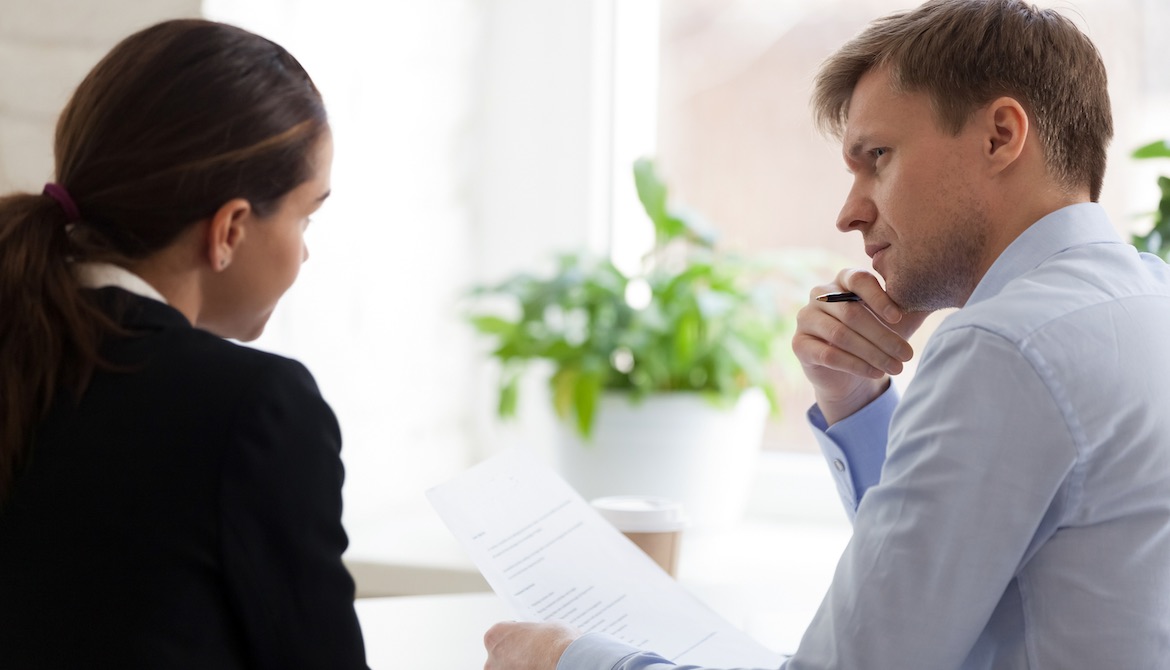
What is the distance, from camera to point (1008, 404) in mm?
763

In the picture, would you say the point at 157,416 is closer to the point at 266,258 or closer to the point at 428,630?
the point at 266,258

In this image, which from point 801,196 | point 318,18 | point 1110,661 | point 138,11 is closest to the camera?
point 1110,661

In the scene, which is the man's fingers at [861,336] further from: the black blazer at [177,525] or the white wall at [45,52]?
the white wall at [45,52]

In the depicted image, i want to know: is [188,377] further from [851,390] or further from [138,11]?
[138,11]

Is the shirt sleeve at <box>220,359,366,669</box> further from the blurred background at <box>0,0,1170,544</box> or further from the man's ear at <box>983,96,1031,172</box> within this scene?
the blurred background at <box>0,0,1170,544</box>

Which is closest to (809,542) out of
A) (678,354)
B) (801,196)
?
(678,354)

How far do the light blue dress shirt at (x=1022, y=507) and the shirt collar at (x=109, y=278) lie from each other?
1.86ft

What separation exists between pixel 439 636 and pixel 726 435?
66 centimetres

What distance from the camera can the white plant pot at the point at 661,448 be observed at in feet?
5.90

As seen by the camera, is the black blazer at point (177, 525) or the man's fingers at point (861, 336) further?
the man's fingers at point (861, 336)

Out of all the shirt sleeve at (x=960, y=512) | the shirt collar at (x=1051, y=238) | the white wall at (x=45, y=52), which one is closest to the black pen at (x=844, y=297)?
the shirt collar at (x=1051, y=238)

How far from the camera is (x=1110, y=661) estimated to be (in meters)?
0.79

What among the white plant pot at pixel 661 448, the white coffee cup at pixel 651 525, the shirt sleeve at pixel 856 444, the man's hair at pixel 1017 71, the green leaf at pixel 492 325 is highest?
the man's hair at pixel 1017 71

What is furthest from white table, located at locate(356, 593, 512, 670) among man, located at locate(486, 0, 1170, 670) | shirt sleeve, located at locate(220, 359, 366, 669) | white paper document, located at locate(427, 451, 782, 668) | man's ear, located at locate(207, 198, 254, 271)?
man's ear, located at locate(207, 198, 254, 271)
